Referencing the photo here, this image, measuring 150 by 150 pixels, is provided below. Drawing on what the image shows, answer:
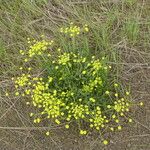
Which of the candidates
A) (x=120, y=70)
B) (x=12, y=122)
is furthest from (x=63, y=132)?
Result: (x=120, y=70)

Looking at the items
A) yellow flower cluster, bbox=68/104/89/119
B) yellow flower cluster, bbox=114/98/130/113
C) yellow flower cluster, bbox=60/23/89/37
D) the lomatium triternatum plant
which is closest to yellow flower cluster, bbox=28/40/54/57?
the lomatium triternatum plant

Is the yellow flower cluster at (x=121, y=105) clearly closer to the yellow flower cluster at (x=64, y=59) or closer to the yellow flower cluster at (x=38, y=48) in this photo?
the yellow flower cluster at (x=64, y=59)

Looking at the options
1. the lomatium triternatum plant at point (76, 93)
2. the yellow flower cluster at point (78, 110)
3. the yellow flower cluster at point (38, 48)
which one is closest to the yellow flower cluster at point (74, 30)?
the lomatium triternatum plant at point (76, 93)

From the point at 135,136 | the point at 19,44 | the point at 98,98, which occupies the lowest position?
the point at 135,136

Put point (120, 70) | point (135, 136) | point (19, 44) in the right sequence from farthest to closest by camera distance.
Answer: point (19, 44) → point (120, 70) → point (135, 136)

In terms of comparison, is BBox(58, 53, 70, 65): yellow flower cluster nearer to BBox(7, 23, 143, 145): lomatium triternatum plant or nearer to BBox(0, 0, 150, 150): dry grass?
BBox(7, 23, 143, 145): lomatium triternatum plant

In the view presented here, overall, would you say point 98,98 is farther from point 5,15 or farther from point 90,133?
point 5,15
